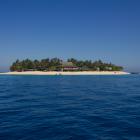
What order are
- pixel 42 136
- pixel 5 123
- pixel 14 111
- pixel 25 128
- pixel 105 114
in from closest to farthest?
pixel 42 136 → pixel 25 128 → pixel 5 123 → pixel 105 114 → pixel 14 111

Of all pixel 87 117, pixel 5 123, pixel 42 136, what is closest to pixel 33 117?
pixel 5 123

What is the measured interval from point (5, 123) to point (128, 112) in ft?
35.7

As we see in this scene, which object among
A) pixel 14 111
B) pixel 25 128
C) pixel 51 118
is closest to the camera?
pixel 25 128

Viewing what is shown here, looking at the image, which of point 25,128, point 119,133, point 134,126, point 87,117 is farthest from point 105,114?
point 25,128

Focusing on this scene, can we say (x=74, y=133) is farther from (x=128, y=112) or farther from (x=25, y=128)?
(x=128, y=112)

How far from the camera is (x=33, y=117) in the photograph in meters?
20.1

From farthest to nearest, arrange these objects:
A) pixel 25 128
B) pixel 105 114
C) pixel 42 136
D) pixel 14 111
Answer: pixel 14 111, pixel 105 114, pixel 25 128, pixel 42 136

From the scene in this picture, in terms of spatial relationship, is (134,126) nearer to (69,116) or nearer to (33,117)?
(69,116)

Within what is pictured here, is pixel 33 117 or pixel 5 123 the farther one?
pixel 33 117

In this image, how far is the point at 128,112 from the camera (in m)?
22.4

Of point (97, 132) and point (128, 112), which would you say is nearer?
point (97, 132)

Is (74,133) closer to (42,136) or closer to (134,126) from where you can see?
(42,136)

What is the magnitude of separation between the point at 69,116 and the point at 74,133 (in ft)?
17.8

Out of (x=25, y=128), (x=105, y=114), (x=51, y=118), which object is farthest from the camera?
(x=105, y=114)
